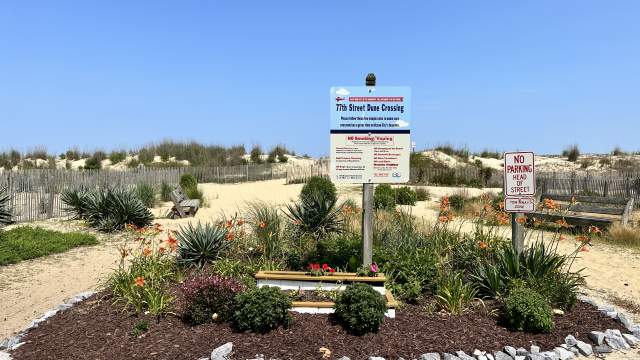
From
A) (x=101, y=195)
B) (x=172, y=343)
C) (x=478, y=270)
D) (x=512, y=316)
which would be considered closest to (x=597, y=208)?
(x=478, y=270)

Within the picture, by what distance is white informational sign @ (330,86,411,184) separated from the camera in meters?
5.66

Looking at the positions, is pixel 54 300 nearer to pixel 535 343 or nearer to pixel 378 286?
pixel 378 286

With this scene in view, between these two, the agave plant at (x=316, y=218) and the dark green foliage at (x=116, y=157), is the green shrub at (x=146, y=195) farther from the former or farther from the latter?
the dark green foliage at (x=116, y=157)

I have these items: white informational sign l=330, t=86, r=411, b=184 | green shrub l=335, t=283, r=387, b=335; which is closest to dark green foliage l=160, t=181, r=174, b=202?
white informational sign l=330, t=86, r=411, b=184

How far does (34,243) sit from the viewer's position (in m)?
10.1

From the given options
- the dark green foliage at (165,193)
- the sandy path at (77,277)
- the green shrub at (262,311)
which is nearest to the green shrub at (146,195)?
the dark green foliage at (165,193)

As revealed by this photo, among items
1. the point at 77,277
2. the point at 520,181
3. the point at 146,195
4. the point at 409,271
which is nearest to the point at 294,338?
the point at 409,271

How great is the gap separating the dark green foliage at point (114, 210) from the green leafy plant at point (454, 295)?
9.26m

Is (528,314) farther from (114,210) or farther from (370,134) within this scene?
(114,210)

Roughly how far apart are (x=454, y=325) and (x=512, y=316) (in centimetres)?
56

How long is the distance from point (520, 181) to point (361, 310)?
2.82 meters

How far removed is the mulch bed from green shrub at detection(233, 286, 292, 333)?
3.1 inches

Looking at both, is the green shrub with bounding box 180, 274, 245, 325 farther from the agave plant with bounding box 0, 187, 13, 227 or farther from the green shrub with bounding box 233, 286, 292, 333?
the agave plant with bounding box 0, 187, 13, 227

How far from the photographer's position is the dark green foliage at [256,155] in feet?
132
